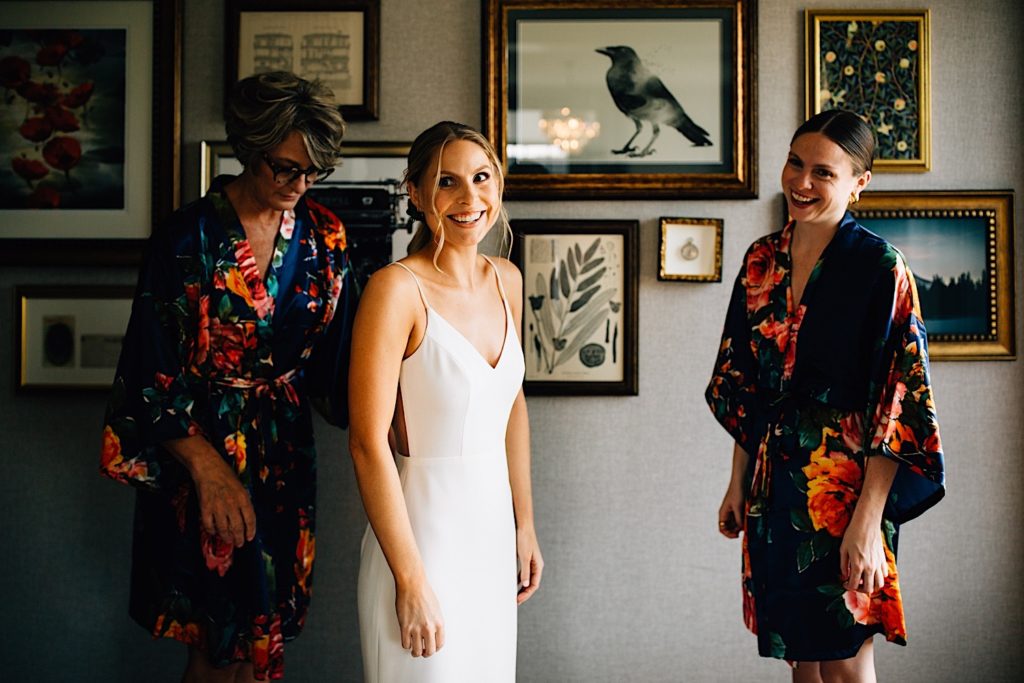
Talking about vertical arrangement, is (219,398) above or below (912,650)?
above

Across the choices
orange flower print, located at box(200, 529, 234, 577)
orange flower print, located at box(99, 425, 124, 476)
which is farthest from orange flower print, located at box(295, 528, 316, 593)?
orange flower print, located at box(99, 425, 124, 476)

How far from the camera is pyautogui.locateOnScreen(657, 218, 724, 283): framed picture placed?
2236 millimetres

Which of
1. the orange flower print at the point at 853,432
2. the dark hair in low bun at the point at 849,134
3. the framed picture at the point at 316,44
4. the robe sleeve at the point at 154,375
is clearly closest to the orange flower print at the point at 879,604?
the orange flower print at the point at 853,432

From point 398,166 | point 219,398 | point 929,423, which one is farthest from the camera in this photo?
point 398,166

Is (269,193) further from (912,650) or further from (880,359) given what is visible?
(912,650)

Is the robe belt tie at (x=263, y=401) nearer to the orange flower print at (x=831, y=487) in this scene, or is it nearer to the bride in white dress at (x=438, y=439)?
the bride in white dress at (x=438, y=439)

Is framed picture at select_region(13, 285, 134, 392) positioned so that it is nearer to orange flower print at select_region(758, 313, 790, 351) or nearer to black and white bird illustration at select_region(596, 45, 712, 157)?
black and white bird illustration at select_region(596, 45, 712, 157)

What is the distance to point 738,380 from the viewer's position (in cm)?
182

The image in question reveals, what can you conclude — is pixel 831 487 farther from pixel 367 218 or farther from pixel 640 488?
pixel 367 218

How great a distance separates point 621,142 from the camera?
2.26 m

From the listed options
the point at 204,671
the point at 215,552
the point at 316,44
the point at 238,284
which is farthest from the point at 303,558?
the point at 316,44

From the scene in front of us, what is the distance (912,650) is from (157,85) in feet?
8.61

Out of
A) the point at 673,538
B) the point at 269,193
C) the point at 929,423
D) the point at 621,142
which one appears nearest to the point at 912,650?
the point at 673,538

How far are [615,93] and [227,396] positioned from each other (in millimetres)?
1316
